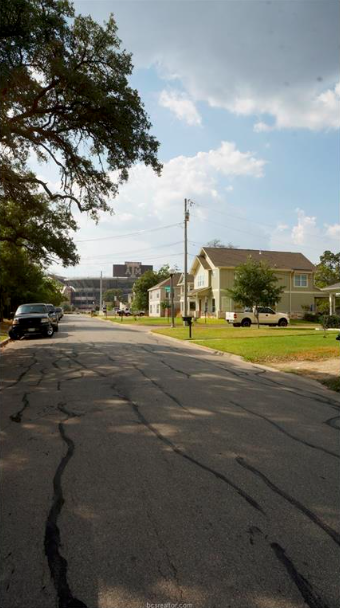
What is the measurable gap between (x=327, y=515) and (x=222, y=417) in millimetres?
2889

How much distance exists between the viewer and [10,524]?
3135 millimetres

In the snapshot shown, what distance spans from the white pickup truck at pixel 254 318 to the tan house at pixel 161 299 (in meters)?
32.5

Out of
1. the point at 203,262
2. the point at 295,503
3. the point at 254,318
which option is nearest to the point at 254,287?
the point at 254,318

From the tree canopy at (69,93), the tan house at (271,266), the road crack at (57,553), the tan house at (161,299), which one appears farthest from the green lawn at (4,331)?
the tan house at (161,299)

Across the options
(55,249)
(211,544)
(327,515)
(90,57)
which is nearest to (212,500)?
(211,544)

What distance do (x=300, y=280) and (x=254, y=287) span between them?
22015mm

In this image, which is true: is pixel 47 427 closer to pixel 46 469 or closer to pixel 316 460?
pixel 46 469

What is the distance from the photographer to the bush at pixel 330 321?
25.7m

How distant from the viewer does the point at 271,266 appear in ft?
160

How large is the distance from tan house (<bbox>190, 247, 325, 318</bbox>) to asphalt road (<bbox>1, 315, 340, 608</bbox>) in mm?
43061

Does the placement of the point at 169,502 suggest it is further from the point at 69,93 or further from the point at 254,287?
the point at 254,287

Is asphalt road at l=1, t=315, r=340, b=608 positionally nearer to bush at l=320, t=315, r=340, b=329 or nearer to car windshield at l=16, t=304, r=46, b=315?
car windshield at l=16, t=304, r=46, b=315

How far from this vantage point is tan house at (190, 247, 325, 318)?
50.1 metres

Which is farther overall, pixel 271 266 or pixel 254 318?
pixel 271 266
